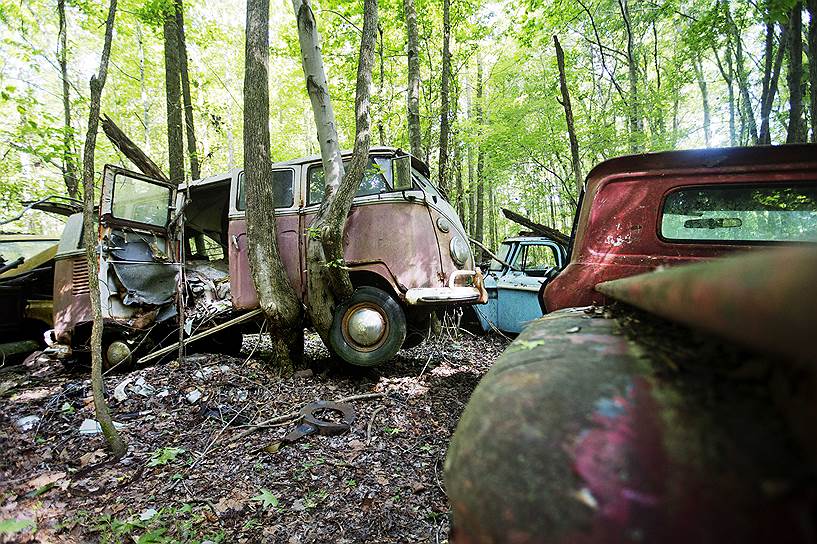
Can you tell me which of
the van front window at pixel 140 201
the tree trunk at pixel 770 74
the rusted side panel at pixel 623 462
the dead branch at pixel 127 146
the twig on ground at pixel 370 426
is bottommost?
the twig on ground at pixel 370 426

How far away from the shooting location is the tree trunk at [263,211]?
4.22 m

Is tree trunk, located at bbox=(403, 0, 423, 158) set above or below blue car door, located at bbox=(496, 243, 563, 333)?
above

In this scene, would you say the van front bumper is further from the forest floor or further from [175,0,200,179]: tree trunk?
[175,0,200,179]: tree trunk

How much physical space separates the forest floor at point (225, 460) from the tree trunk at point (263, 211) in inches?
20.3

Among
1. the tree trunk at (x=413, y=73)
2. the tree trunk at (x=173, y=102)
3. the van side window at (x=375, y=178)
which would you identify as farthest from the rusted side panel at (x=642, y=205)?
the tree trunk at (x=173, y=102)

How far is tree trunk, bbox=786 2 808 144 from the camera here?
4578 millimetres

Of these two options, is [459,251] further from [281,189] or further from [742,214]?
[742,214]

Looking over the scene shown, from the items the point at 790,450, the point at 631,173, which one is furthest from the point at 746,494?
the point at 631,173

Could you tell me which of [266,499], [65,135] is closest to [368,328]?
[266,499]

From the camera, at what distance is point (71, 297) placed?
4.57 metres

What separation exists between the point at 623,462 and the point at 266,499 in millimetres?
2468

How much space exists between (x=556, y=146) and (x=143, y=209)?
10.7 m

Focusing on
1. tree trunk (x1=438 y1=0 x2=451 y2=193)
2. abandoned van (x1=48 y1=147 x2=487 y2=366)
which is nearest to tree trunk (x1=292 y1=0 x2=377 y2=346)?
abandoned van (x1=48 y1=147 x2=487 y2=366)

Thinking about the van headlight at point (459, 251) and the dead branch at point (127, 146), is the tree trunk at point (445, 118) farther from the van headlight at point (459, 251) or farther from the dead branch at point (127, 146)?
the dead branch at point (127, 146)
